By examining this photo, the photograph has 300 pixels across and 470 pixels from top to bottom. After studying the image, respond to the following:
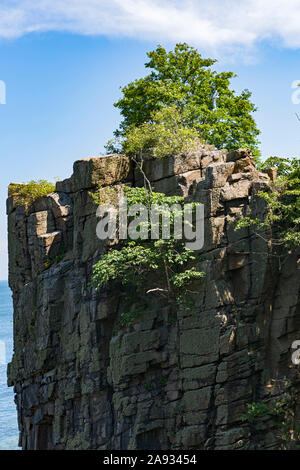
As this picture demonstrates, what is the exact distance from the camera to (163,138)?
99.8 feet

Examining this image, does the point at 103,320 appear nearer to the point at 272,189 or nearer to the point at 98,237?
the point at 98,237

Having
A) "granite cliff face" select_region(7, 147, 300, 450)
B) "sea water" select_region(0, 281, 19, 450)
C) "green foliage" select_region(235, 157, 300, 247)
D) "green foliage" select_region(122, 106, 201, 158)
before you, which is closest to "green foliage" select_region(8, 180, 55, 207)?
"granite cliff face" select_region(7, 147, 300, 450)

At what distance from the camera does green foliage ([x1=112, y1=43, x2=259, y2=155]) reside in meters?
36.3

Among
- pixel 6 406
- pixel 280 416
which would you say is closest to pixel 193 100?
pixel 280 416

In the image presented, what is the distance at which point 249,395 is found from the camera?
25.7 meters

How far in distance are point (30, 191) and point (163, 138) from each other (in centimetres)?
945

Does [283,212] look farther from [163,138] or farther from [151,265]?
[163,138]

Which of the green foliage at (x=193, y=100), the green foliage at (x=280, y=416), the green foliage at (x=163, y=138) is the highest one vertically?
the green foliage at (x=193, y=100)

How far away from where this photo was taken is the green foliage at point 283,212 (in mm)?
25328

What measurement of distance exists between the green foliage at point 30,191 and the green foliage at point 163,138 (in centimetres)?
591

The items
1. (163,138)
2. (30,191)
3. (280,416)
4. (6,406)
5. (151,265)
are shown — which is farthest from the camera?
(6,406)

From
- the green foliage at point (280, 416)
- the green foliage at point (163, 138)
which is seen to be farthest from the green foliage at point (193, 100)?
the green foliage at point (280, 416)
